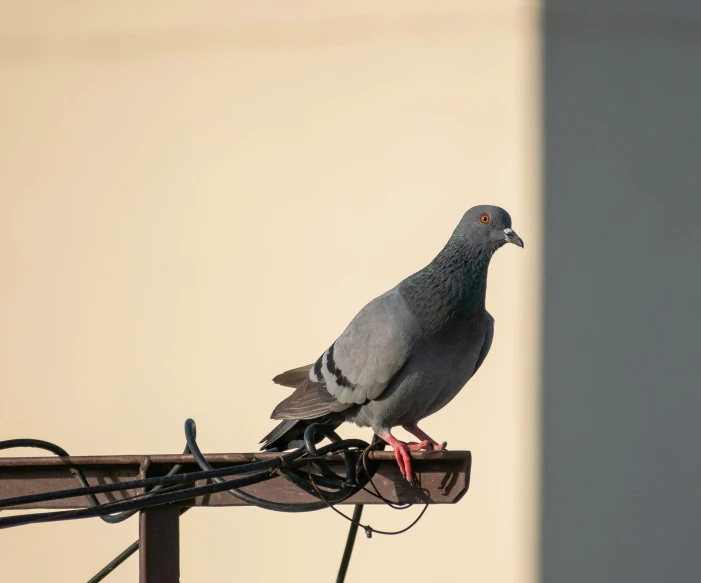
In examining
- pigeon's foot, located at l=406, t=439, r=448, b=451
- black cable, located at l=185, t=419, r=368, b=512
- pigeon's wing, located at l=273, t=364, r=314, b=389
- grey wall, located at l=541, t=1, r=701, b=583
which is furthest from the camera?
grey wall, located at l=541, t=1, r=701, b=583

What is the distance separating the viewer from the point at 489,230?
158 inches

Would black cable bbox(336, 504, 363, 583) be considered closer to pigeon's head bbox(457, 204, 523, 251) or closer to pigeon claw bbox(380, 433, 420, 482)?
pigeon claw bbox(380, 433, 420, 482)

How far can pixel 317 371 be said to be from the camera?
4016mm

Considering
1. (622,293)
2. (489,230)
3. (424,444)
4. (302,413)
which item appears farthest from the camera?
(622,293)

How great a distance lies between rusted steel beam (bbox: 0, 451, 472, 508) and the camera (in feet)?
9.61

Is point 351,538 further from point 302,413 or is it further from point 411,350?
point 411,350

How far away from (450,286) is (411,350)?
0.35 meters

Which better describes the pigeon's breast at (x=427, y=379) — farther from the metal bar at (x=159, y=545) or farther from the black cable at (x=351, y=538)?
the metal bar at (x=159, y=545)

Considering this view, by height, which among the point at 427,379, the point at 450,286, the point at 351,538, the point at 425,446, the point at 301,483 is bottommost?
the point at 351,538

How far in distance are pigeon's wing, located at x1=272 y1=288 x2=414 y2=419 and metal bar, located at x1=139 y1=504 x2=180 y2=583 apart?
1.11 m

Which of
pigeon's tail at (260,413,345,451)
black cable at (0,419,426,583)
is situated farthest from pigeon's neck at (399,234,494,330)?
black cable at (0,419,426,583)

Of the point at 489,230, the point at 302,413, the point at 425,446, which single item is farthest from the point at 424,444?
the point at 489,230

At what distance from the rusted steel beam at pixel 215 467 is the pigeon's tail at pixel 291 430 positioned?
0.86 metres

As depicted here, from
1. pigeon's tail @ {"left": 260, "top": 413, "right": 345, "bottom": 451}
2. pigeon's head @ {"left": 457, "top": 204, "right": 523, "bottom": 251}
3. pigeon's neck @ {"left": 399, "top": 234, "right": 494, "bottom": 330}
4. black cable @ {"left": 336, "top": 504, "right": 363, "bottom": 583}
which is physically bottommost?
black cable @ {"left": 336, "top": 504, "right": 363, "bottom": 583}
